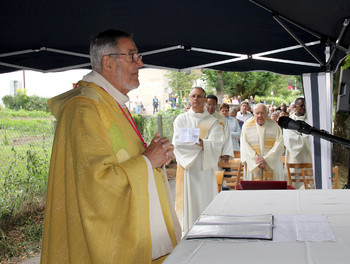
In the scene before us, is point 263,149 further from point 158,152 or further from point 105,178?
point 105,178

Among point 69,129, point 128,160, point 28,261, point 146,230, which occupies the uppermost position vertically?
point 69,129

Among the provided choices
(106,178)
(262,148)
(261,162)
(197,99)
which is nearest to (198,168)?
(197,99)

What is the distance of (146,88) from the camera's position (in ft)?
144

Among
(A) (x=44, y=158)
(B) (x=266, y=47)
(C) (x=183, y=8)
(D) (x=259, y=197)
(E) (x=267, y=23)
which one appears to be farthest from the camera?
(A) (x=44, y=158)

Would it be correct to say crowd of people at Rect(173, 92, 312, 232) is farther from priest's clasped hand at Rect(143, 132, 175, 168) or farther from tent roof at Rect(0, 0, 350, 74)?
priest's clasped hand at Rect(143, 132, 175, 168)

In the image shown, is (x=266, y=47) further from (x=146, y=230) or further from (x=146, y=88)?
(x=146, y=88)

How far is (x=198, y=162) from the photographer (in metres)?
6.01

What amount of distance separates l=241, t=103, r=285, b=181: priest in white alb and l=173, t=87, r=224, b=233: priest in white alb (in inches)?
32.2

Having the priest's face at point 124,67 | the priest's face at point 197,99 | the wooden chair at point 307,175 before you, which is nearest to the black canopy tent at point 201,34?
the priest's face at point 197,99

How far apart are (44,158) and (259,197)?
5.07 meters

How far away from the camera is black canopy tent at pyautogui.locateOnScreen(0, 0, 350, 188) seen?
3.97 meters

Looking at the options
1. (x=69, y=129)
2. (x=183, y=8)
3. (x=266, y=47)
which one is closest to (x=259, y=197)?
(x=69, y=129)

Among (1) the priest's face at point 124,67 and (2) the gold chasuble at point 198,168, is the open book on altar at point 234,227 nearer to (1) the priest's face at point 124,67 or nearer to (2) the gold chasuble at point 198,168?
(1) the priest's face at point 124,67

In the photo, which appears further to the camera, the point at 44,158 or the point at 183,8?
the point at 44,158
